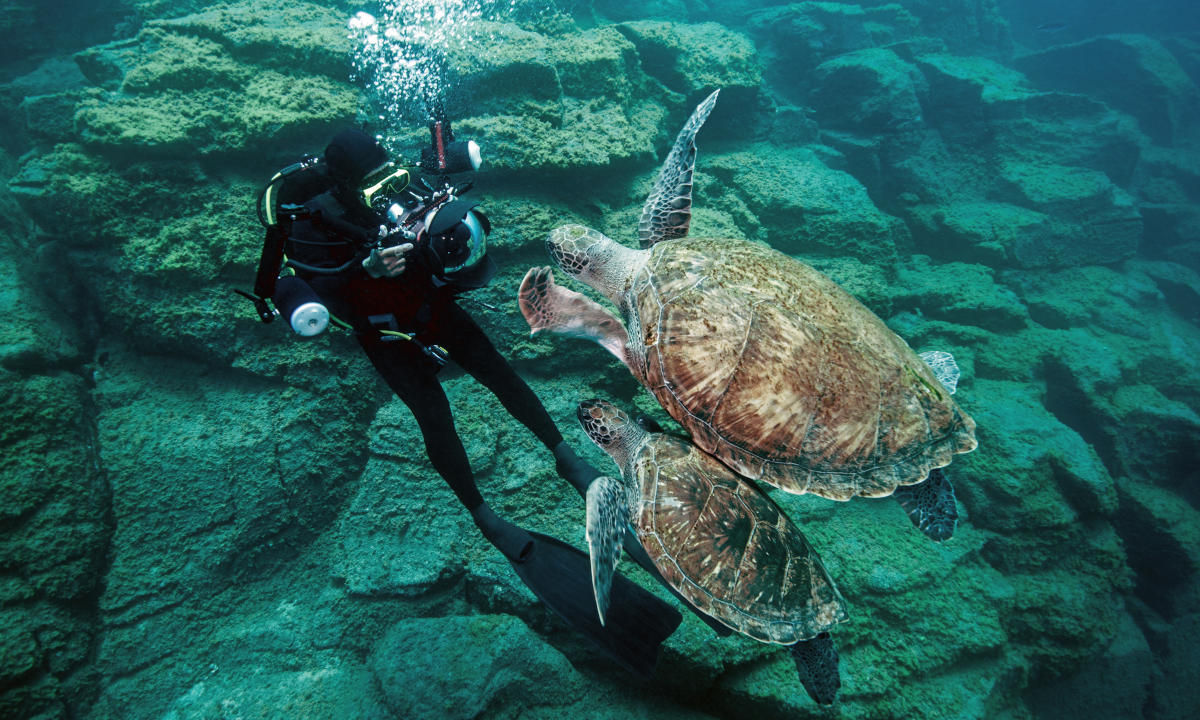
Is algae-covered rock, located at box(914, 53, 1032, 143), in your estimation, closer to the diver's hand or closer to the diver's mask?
the diver's mask

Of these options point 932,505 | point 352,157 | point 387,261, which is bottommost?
point 932,505

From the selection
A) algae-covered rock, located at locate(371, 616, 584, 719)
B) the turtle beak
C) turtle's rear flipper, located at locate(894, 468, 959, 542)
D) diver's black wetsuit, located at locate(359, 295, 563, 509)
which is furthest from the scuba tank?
turtle's rear flipper, located at locate(894, 468, 959, 542)

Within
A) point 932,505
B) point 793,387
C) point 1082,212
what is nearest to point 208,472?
point 793,387

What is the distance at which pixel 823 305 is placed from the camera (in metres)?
2.27

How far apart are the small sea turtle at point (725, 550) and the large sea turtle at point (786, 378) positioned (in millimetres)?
196

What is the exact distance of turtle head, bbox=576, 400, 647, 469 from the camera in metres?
2.38

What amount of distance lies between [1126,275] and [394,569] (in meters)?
15.1

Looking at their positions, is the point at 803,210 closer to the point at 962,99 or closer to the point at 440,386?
the point at 440,386

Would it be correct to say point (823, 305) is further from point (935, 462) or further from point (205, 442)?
point (205, 442)

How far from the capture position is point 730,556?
198 centimetres

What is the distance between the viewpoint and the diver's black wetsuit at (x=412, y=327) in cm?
209

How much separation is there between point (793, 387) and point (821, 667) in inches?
55.4

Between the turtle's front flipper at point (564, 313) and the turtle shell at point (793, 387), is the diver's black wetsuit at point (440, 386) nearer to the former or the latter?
the turtle's front flipper at point (564, 313)

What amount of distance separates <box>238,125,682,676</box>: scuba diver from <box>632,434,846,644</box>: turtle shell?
0.46 m
